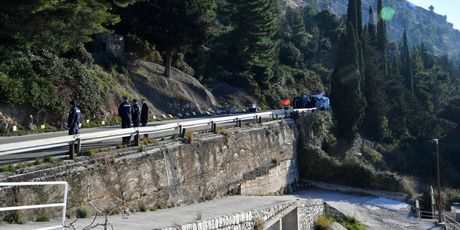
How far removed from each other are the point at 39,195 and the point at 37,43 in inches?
381

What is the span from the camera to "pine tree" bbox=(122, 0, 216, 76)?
32469mm

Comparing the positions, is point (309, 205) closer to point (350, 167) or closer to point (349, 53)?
point (350, 167)

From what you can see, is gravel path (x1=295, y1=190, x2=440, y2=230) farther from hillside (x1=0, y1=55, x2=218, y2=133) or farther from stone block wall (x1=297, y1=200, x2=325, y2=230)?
hillside (x1=0, y1=55, x2=218, y2=133)

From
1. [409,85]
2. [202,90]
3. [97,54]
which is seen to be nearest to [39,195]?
[97,54]

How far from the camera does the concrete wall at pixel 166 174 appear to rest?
10.2m

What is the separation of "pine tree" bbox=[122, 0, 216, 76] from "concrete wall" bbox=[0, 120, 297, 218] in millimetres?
11289

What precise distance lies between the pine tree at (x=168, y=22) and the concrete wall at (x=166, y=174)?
444 inches

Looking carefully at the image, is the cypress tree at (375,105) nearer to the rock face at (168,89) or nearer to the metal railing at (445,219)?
the rock face at (168,89)

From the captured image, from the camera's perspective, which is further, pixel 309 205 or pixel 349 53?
pixel 349 53

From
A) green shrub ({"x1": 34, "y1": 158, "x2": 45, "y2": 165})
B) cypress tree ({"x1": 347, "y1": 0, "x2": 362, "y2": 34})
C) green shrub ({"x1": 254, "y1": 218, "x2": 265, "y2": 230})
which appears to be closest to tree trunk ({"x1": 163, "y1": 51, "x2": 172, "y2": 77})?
green shrub ({"x1": 254, "y1": 218, "x2": 265, "y2": 230})

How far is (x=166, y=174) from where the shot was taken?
14141 mm

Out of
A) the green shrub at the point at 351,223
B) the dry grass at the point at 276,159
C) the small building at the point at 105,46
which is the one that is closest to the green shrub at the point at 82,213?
the green shrub at the point at 351,223

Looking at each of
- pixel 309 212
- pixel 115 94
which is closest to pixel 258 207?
pixel 309 212

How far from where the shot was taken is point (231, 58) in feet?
147
